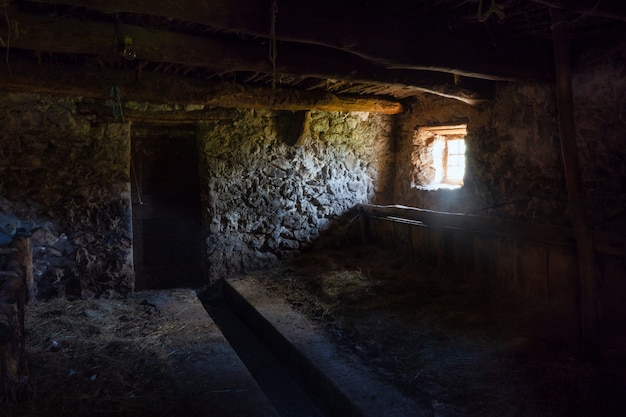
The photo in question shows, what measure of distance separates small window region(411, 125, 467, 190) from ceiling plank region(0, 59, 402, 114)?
5.12ft

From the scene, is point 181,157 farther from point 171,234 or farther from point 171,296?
point 171,296

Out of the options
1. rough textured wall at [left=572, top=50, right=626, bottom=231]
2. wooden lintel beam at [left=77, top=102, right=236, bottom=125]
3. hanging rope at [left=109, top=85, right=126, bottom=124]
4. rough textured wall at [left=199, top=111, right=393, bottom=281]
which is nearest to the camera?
rough textured wall at [left=572, top=50, right=626, bottom=231]

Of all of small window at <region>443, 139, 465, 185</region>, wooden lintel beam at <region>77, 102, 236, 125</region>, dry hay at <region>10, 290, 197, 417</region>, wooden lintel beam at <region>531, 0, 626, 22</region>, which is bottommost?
dry hay at <region>10, 290, 197, 417</region>

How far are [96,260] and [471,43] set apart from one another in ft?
14.2

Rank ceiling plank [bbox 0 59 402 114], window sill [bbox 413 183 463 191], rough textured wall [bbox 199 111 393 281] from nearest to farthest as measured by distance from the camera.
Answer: ceiling plank [bbox 0 59 402 114], rough textured wall [bbox 199 111 393 281], window sill [bbox 413 183 463 191]

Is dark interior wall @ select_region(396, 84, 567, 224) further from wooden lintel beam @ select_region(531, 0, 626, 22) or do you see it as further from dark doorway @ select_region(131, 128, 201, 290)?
dark doorway @ select_region(131, 128, 201, 290)

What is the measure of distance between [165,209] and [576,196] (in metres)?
4.52

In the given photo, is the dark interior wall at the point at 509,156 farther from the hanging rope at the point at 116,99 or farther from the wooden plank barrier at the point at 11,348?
the wooden plank barrier at the point at 11,348

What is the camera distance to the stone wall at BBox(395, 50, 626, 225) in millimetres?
3658

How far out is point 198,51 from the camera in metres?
3.23

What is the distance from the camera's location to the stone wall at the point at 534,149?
12.0 ft

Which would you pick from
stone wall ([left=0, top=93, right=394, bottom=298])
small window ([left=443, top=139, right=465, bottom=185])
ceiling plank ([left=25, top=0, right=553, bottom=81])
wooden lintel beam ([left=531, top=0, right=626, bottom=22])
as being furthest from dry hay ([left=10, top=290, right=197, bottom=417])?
small window ([left=443, top=139, right=465, bottom=185])

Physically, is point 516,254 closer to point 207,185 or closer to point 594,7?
point 594,7

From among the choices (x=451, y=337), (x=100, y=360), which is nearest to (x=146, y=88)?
(x=100, y=360)
